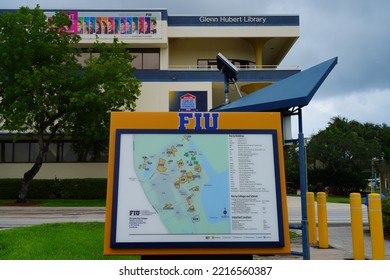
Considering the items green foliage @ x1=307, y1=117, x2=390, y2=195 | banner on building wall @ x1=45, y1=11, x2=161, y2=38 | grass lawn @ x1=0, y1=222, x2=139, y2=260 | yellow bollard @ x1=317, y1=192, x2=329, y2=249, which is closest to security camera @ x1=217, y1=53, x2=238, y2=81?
yellow bollard @ x1=317, y1=192, x2=329, y2=249

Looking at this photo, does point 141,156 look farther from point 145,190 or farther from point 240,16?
point 240,16

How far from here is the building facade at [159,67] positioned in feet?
→ 104

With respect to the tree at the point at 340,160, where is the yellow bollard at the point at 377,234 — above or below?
below

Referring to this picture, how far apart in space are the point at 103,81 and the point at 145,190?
21936mm

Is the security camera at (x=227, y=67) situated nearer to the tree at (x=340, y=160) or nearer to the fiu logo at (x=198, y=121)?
the fiu logo at (x=198, y=121)

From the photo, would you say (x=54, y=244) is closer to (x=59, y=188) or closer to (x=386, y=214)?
(x=386, y=214)

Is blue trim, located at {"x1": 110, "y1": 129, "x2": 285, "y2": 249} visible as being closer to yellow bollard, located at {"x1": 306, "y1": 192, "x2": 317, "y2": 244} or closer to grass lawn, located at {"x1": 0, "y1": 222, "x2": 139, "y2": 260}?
grass lawn, located at {"x1": 0, "y1": 222, "x2": 139, "y2": 260}

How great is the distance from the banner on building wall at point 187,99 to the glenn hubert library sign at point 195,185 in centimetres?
2700

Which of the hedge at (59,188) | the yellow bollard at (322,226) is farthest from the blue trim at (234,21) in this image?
the yellow bollard at (322,226)

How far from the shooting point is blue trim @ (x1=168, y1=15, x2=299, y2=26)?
112 feet

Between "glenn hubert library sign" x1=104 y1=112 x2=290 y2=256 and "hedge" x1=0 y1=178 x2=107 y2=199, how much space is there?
25.8 metres

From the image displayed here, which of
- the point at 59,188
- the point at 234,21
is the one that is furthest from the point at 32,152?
the point at 234,21

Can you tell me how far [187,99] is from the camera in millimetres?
31703

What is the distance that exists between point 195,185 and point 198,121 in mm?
710
